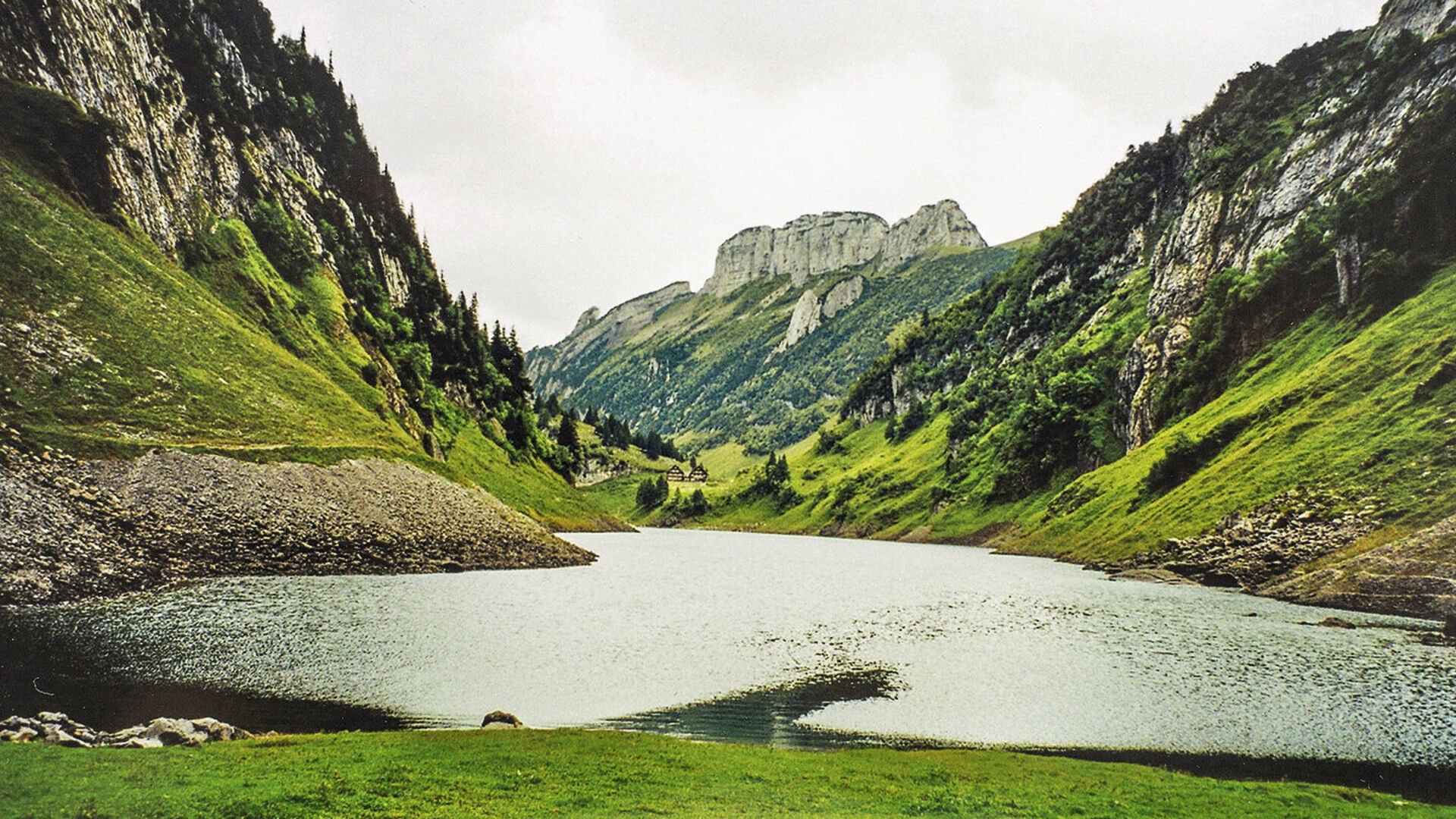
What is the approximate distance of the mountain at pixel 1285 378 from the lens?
216 feet

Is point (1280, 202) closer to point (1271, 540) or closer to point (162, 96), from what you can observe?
point (1271, 540)

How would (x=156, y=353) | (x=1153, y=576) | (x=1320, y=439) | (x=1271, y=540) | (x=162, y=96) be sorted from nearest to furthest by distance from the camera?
(x=156, y=353), (x=1271, y=540), (x=1320, y=439), (x=1153, y=576), (x=162, y=96)

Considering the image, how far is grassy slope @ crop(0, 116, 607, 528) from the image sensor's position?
5266 cm

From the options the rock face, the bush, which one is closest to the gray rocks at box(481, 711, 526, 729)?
the rock face

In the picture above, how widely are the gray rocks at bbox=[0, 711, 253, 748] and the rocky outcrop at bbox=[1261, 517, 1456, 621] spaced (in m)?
67.0

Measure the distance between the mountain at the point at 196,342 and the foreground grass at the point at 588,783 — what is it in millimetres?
30643

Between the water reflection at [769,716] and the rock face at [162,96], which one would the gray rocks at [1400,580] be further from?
the rock face at [162,96]

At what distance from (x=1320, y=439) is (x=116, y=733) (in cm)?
9916

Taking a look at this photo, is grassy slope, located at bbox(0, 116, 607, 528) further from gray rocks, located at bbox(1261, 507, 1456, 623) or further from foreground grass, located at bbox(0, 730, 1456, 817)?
gray rocks, located at bbox(1261, 507, 1456, 623)

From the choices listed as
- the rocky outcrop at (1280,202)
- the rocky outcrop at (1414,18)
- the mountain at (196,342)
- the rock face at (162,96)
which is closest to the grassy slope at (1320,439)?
the rocky outcrop at (1280,202)

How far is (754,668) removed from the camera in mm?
39312

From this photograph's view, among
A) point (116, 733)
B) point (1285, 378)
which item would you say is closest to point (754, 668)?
point (116, 733)

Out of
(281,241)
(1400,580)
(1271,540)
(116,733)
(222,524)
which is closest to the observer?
(116,733)

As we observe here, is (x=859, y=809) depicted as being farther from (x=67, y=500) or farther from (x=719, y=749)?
(x=67, y=500)
